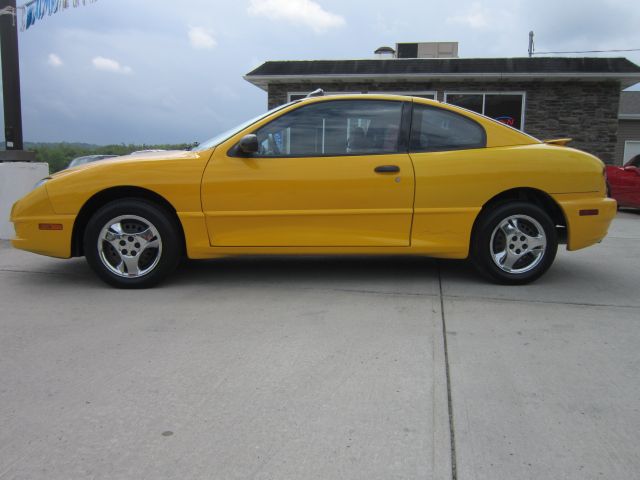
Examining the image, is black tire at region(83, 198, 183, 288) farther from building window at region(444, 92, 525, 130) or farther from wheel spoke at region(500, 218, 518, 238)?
building window at region(444, 92, 525, 130)

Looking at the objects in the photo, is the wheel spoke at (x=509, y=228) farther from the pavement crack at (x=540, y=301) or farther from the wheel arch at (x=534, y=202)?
the pavement crack at (x=540, y=301)

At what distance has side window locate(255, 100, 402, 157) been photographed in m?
4.64

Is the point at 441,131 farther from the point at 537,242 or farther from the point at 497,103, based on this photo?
the point at 497,103

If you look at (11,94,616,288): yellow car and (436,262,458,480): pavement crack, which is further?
(11,94,616,288): yellow car

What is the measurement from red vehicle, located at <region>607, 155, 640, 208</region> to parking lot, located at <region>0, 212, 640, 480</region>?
7.86 m

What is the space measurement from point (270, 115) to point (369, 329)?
2.09 metres

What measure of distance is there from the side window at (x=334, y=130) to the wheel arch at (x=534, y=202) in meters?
0.97

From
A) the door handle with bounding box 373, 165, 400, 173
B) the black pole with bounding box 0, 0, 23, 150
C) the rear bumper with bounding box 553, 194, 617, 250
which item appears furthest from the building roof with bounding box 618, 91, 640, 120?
the black pole with bounding box 0, 0, 23, 150

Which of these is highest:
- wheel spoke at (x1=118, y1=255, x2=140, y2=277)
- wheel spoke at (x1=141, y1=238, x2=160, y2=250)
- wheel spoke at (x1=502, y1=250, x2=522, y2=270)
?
wheel spoke at (x1=141, y1=238, x2=160, y2=250)

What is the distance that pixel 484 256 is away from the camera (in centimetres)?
472

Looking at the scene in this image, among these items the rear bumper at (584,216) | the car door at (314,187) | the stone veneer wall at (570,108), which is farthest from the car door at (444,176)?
the stone veneer wall at (570,108)

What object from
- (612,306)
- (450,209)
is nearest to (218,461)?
(450,209)

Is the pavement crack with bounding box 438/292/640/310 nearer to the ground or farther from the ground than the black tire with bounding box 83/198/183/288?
nearer to the ground

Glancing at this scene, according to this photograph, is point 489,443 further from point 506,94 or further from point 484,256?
point 506,94
